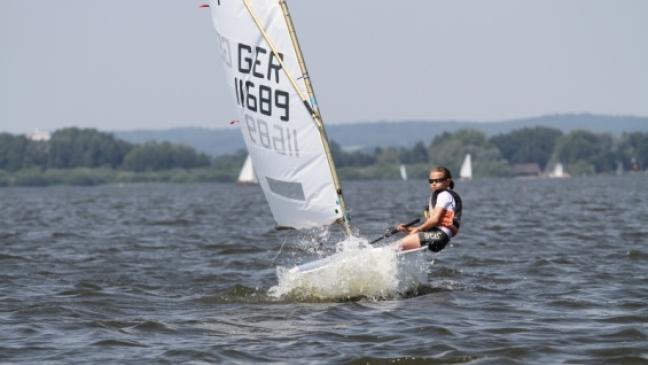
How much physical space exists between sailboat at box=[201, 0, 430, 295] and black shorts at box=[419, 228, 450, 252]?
23cm

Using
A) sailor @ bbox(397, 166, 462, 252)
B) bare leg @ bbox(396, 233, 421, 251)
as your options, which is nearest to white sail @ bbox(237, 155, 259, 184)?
sailor @ bbox(397, 166, 462, 252)

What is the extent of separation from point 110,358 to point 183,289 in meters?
6.39

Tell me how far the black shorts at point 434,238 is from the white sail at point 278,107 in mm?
1385

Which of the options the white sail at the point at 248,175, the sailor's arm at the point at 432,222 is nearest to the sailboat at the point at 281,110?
the sailor's arm at the point at 432,222

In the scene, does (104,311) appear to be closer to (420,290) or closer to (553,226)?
(420,290)

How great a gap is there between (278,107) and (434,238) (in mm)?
2809

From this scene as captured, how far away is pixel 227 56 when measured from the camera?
18.4 meters

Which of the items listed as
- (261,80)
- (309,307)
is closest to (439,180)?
(309,307)

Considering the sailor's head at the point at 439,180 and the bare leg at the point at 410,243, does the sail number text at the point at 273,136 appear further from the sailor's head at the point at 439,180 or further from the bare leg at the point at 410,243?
the bare leg at the point at 410,243

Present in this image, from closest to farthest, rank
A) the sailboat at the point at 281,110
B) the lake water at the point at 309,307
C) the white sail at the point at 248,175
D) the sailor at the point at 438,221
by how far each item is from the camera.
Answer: the lake water at the point at 309,307 → the sailor at the point at 438,221 → the sailboat at the point at 281,110 → the white sail at the point at 248,175

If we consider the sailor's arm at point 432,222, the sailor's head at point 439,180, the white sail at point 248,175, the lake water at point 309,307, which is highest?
the sailor's head at point 439,180

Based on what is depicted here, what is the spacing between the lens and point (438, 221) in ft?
57.1

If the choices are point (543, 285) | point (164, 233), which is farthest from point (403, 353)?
point (164, 233)

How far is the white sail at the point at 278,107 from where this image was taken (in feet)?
57.5
